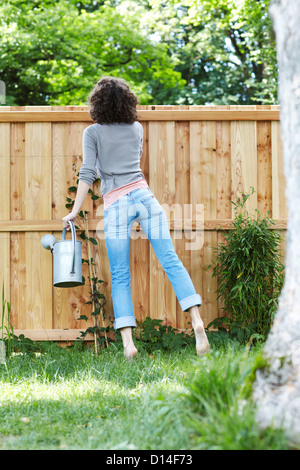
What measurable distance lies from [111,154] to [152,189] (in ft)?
2.19

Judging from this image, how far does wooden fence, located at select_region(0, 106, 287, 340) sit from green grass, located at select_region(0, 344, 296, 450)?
2.67ft

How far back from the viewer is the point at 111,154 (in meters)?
3.05

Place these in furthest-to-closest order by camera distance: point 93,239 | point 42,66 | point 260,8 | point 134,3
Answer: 1. point 134,3
2. point 42,66
3. point 260,8
4. point 93,239

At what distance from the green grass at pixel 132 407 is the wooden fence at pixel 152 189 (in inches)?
32.0

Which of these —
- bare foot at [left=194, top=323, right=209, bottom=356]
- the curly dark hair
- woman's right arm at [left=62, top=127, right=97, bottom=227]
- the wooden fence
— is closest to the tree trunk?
bare foot at [left=194, top=323, right=209, bottom=356]

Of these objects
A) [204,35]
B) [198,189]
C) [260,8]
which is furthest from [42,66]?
[198,189]

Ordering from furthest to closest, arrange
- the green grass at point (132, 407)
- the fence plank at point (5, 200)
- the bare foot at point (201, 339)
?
the fence plank at point (5, 200)
the bare foot at point (201, 339)
the green grass at point (132, 407)

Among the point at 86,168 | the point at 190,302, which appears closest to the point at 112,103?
the point at 86,168

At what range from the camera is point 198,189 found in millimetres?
3676

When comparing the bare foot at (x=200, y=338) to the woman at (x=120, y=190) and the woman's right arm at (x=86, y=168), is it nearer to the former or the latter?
the woman at (x=120, y=190)

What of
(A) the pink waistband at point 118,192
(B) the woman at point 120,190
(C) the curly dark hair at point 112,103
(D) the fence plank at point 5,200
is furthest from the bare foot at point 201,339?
(D) the fence plank at point 5,200

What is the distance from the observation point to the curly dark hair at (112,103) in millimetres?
3006
